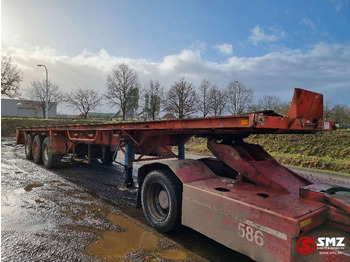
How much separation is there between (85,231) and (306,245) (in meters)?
3.12

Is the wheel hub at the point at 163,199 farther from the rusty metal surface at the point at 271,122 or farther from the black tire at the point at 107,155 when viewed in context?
the black tire at the point at 107,155

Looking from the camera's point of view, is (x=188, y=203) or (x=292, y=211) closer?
(x=292, y=211)

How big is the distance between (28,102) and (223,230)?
54046 mm

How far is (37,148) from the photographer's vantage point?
32.4ft

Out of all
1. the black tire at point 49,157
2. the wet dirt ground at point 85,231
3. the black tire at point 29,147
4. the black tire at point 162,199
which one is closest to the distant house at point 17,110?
the black tire at point 29,147

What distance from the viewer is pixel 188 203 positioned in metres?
3.38

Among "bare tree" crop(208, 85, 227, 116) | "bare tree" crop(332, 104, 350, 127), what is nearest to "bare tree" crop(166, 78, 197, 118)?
"bare tree" crop(208, 85, 227, 116)

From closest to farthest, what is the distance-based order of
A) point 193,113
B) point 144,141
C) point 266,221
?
1. point 266,221
2. point 144,141
3. point 193,113

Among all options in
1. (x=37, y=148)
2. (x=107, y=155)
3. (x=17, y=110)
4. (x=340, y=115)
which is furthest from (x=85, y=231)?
(x=17, y=110)

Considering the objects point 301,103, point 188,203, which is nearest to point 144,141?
point 188,203

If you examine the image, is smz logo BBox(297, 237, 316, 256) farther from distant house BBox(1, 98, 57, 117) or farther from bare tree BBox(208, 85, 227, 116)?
distant house BBox(1, 98, 57, 117)

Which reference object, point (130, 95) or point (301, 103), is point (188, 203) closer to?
point (301, 103)

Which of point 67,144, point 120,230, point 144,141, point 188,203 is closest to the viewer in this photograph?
point 188,203

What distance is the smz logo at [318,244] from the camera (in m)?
2.34
